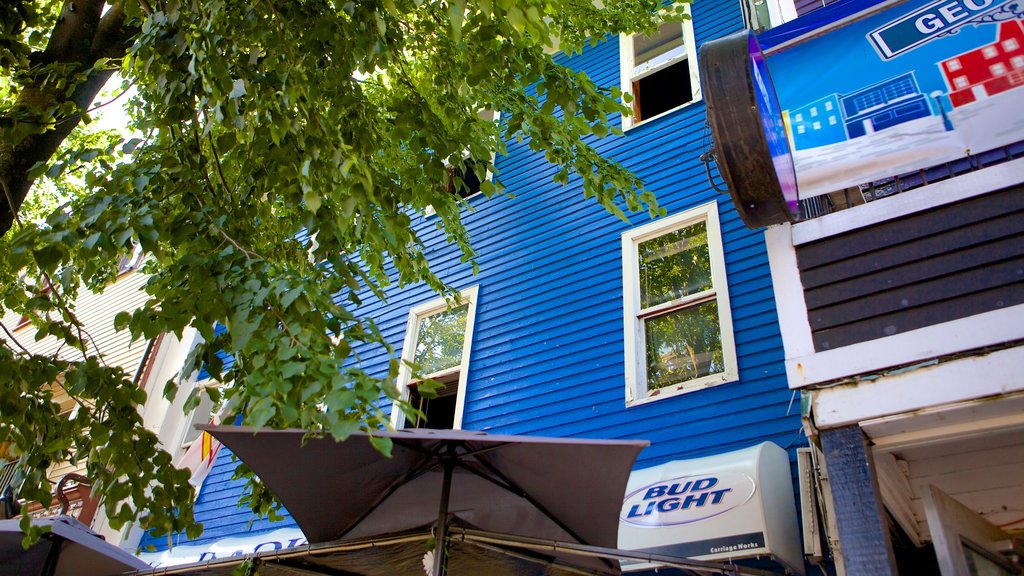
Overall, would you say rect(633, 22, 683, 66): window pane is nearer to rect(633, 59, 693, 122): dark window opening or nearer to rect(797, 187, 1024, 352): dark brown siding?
Result: rect(633, 59, 693, 122): dark window opening

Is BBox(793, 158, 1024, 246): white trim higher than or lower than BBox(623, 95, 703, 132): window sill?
lower

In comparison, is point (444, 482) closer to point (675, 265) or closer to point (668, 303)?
point (668, 303)

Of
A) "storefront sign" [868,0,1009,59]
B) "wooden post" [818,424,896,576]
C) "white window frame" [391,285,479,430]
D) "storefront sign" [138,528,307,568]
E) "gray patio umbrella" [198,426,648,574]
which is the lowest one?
"wooden post" [818,424,896,576]

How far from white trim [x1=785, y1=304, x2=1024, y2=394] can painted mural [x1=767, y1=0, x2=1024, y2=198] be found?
86 cm

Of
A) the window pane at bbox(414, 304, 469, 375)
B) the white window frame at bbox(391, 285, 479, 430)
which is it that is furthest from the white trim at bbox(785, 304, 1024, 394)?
the window pane at bbox(414, 304, 469, 375)

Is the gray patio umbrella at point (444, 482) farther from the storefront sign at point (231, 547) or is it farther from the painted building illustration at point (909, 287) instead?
the storefront sign at point (231, 547)

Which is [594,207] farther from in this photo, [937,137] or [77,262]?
[77,262]

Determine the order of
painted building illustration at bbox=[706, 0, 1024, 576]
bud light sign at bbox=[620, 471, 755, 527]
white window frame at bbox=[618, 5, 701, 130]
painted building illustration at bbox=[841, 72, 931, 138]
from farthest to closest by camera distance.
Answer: white window frame at bbox=[618, 5, 701, 130] < bud light sign at bbox=[620, 471, 755, 527] < painted building illustration at bbox=[841, 72, 931, 138] < painted building illustration at bbox=[706, 0, 1024, 576]

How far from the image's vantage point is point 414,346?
888 centimetres

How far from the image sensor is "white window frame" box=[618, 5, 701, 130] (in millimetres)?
8445

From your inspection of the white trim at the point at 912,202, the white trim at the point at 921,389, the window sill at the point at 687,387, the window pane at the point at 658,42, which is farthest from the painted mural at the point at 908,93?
the window pane at the point at 658,42

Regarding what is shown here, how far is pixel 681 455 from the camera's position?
610 centimetres

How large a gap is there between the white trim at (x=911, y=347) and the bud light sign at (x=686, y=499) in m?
1.79

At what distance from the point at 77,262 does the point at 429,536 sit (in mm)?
2499
